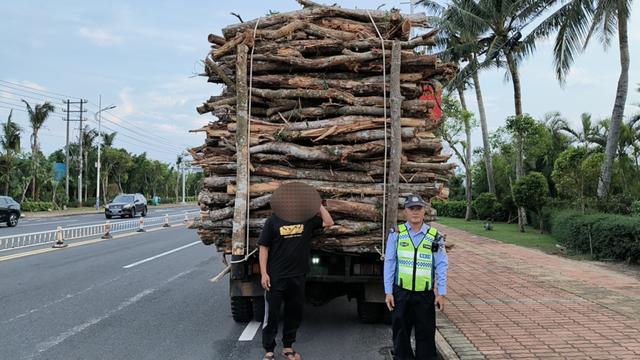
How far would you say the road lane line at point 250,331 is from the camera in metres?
5.90

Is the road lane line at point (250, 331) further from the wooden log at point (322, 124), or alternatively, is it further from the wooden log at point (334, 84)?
the wooden log at point (334, 84)

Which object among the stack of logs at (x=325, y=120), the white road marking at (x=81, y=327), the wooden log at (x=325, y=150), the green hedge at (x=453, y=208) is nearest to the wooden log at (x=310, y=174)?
the stack of logs at (x=325, y=120)

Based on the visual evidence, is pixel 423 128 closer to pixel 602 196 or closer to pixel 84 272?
pixel 84 272

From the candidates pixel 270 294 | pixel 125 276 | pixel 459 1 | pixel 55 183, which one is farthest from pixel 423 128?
pixel 55 183

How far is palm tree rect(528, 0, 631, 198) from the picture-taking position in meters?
15.9

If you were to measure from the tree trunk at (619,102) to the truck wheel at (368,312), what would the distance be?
12.2 meters

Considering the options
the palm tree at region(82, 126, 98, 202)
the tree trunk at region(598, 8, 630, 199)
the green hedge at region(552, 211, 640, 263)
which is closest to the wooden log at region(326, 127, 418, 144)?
the green hedge at region(552, 211, 640, 263)

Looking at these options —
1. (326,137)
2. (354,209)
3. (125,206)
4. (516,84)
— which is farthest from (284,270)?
(125,206)

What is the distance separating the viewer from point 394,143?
5.57 m

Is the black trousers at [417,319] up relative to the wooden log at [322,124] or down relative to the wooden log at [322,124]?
down

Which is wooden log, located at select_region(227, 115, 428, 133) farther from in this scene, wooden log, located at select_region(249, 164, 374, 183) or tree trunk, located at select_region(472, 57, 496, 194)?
tree trunk, located at select_region(472, 57, 496, 194)

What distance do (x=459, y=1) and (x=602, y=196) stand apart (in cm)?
1273

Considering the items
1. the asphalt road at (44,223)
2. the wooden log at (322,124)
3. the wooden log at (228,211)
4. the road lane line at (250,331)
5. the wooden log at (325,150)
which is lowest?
the road lane line at (250,331)

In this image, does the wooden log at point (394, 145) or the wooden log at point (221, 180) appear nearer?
the wooden log at point (394, 145)
